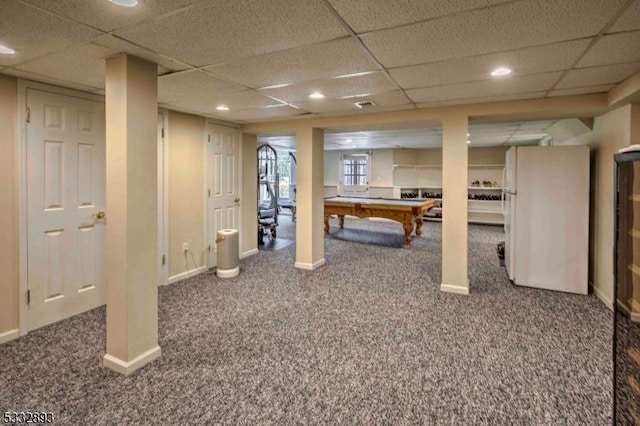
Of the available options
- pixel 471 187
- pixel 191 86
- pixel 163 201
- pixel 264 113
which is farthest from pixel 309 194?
pixel 471 187

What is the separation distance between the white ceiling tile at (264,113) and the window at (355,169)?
640cm

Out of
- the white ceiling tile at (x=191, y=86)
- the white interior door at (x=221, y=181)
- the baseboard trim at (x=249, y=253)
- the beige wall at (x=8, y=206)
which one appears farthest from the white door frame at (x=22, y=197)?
the baseboard trim at (x=249, y=253)

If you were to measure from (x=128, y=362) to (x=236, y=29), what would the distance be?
2.18 m

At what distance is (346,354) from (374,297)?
1.28m

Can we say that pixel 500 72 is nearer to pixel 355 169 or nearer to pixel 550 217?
pixel 550 217

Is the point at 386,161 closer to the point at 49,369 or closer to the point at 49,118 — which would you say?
the point at 49,118

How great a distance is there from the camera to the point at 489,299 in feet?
12.0

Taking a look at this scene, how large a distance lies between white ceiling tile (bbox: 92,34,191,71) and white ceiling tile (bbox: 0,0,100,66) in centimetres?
7

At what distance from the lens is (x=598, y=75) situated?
2.59 meters

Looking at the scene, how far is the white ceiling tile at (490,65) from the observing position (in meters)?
2.09

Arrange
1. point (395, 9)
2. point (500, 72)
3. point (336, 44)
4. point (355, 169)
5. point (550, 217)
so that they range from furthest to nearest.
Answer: point (355, 169)
point (550, 217)
point (500, 72)
point (336, 44)
point (395, 9)

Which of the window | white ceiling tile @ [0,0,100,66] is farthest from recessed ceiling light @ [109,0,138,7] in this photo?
the window

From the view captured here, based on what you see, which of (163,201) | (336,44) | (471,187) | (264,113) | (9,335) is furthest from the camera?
(471,187)

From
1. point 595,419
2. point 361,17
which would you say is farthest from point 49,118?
point 595,419
